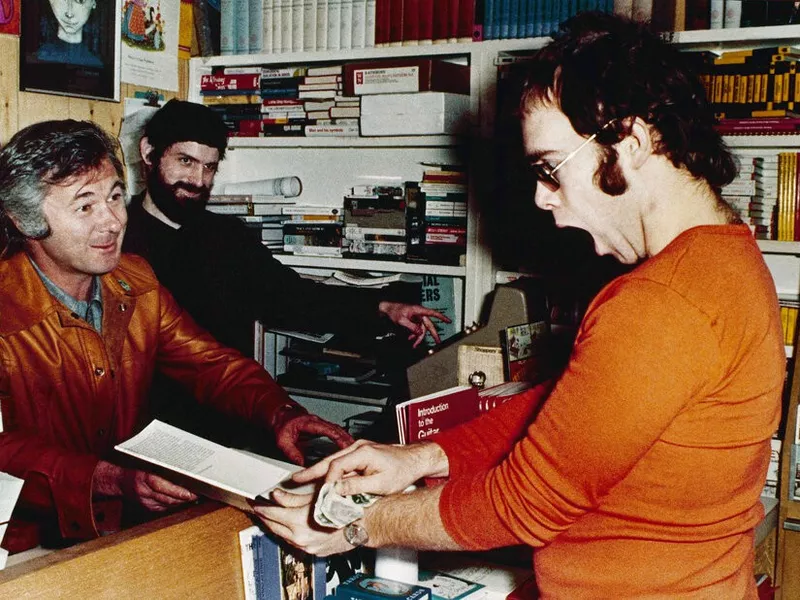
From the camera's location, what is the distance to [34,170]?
2025 mm

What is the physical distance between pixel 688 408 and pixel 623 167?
0.35 metres

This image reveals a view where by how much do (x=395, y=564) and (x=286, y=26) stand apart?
2.47m

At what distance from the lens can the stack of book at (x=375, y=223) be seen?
10.8ft

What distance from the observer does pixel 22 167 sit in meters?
2.02

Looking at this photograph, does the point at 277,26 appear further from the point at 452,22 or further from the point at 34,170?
the point at 34,170

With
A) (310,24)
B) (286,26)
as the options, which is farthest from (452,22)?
(286,26)

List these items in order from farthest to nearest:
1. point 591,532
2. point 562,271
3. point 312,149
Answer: point 312,149 < point 562,271 < point 591,532

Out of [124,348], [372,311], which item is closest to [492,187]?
[372,311]

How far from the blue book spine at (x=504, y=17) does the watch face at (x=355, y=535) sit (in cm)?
214

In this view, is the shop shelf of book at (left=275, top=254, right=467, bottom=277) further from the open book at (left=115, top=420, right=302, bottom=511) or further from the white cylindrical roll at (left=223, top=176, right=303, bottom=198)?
the open book at (left=115, top=420, right=302, bottom=511)

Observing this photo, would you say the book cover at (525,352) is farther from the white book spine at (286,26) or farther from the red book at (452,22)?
the white book spine at (286,26)

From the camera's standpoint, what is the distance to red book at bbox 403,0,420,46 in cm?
317

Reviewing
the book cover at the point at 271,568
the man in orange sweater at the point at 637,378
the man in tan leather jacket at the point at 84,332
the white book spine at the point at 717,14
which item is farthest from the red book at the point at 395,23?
the book cover at the point at 271,568

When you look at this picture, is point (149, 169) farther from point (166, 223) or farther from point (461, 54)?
point (461, 54)
